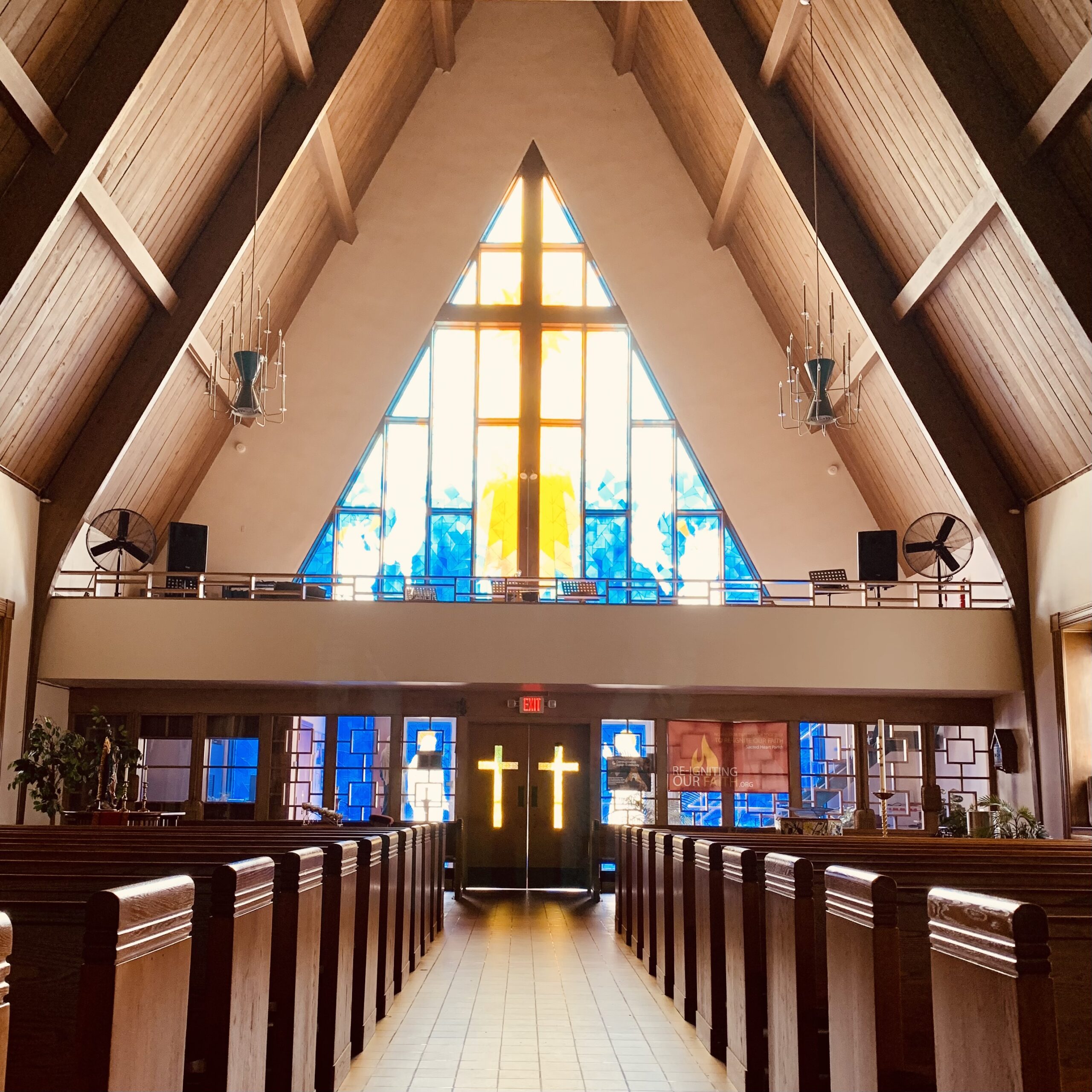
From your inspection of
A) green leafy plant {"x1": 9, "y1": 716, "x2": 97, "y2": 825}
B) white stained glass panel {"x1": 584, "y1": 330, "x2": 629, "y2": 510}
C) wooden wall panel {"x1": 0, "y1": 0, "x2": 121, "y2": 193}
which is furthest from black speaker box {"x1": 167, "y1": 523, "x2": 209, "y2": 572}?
wooden wall panel {"x1": 0, "y1": 0, "x2": 121, "y2": 193}

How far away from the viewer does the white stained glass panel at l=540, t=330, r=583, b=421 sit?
46.4 ft

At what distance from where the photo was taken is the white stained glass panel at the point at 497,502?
45.2 feet

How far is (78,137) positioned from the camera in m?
8.04

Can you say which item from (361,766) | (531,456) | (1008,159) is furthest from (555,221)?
(1008,159)

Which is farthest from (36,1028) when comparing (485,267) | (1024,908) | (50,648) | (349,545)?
(485,267)

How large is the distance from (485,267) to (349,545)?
12.4ft

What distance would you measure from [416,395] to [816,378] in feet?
19.5

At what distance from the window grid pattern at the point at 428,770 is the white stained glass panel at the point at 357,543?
7.23 feet

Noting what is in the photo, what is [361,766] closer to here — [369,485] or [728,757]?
[369,485]

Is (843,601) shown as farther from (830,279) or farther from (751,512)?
(830,279)

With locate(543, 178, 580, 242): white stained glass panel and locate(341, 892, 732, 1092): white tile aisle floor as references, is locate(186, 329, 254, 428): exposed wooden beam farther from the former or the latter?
locate(341, 892, 732, 1092): white tile aisle floor

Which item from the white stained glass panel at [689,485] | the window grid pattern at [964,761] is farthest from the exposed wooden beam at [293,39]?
the window grid pattern at [964,761]

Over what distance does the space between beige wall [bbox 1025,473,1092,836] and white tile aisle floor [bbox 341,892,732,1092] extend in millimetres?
4941

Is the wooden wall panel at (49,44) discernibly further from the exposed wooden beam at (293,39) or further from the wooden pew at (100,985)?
the wooden pew at (100,985)
